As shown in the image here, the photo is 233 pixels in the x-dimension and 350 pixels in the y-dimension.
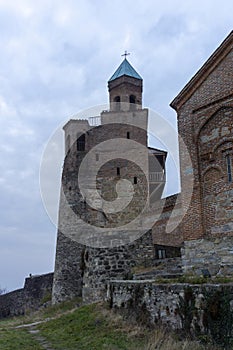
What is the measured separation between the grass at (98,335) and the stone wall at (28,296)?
15.6 m

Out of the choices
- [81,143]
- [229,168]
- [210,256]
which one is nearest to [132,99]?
[81,143]

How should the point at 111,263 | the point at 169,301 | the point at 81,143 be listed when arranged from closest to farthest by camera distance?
Answer: the point at 169,301 < the point at 111,263 < the point at 81,143

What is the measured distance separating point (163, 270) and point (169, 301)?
5.04m

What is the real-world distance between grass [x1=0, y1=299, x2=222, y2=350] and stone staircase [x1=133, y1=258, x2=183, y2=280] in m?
1.56

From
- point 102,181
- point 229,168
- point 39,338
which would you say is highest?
point 102,181

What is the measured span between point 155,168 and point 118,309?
57.4 ft

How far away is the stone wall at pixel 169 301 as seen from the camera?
24.4 ft

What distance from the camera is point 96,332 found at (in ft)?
31.8

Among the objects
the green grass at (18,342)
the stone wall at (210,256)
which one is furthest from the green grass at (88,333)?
the stone wall at (210,256)

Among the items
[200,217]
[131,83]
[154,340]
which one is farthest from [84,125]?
[154,340]

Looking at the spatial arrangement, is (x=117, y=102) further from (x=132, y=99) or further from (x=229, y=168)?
(x=229, y=168)

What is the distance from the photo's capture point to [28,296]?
2866cm

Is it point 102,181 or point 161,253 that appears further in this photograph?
point 102,181

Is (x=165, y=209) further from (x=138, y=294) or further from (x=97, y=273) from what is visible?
(x=138, y=294)
